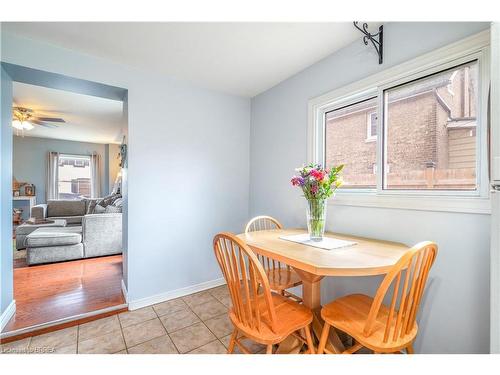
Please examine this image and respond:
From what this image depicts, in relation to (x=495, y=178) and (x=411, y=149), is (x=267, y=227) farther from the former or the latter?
(x=495, y=178)

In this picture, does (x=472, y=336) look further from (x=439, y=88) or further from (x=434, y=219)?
(x=439, y=88)

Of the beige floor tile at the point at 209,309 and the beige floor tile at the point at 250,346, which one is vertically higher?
the beige floor tile at the point at 250,346

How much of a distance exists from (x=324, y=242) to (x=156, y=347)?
146cm

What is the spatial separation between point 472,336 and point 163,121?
112 inches

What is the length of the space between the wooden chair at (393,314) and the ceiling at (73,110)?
11.6 ft

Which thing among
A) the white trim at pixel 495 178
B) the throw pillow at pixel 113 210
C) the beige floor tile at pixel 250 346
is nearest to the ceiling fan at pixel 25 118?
the throw pillow at pixel 113 210

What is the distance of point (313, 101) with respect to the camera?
7.14 ft

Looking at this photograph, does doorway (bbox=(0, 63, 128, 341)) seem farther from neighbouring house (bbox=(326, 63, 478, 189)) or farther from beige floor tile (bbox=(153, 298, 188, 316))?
neighbouring house (bbox=(326, 63, 478, 189))

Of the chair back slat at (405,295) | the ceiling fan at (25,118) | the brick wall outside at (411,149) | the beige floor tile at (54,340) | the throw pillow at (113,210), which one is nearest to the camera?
the chair back slat at (405,295)

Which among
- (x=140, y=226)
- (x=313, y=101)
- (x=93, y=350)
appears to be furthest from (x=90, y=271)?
(x=313, y=101)

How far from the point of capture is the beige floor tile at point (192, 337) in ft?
5.61

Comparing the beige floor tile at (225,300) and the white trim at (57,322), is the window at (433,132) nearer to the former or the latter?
the beige floor tile at (225,300)

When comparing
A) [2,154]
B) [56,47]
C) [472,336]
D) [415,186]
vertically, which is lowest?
[472,336]

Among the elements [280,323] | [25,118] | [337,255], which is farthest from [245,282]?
[25,118]
